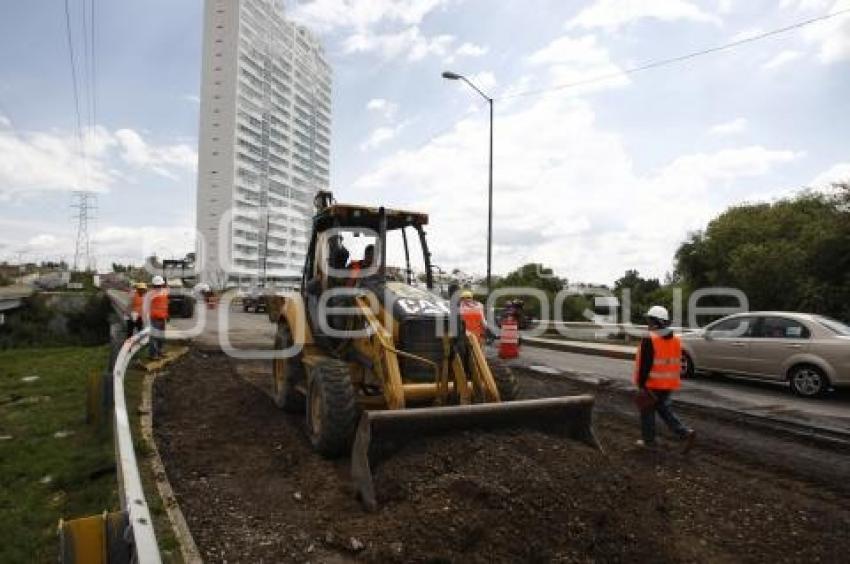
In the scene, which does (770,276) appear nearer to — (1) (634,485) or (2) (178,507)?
(1) (634,485)

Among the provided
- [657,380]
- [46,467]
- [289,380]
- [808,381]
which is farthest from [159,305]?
[808,381]

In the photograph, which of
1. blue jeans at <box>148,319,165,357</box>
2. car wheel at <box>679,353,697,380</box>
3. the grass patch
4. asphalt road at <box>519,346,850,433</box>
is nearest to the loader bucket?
the grass patch

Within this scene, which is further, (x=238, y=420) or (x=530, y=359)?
(x=530, y=359)

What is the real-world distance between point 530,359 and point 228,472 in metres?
11.7

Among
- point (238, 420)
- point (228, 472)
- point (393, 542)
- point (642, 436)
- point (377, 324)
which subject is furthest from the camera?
point (238, 420)

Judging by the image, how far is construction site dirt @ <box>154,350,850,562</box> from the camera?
473 cm

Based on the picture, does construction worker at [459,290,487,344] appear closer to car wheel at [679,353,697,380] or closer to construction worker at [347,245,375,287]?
car wheel at [679,353,697,380]

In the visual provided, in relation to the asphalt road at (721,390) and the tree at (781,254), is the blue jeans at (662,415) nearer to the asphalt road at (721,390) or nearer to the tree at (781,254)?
the asphalt road at (721,390)

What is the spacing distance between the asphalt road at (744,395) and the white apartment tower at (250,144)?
96.7 meters

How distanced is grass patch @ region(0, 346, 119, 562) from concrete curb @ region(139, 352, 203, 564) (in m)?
0.39

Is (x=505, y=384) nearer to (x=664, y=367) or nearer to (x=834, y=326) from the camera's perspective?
(x=664, y=367)

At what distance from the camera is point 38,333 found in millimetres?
41000

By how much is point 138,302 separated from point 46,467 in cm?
912

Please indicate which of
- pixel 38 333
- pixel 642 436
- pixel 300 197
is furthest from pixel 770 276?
pixel 300 197
